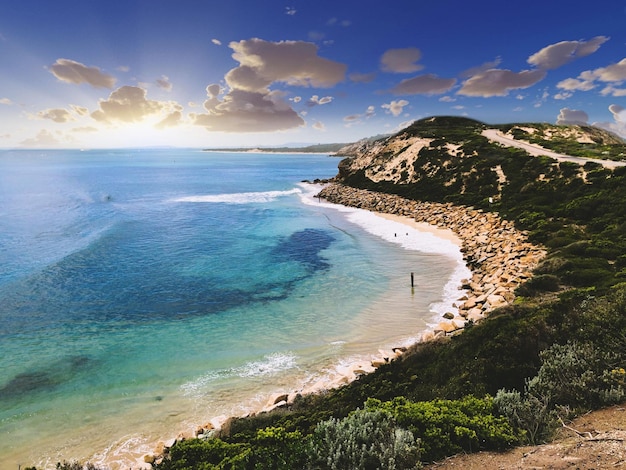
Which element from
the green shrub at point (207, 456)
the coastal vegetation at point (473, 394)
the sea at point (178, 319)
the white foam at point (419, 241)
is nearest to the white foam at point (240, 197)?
the white foam at point (419, 241)

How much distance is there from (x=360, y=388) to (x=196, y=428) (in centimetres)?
586

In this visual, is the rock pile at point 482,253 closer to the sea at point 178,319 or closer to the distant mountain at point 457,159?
the sea at point 178,319

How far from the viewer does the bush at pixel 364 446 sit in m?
5.87

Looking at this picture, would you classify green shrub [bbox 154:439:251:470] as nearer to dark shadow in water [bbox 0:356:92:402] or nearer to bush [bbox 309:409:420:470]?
bush [bbox 309:409:420:470]

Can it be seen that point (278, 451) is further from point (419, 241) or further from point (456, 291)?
point (419, 241)

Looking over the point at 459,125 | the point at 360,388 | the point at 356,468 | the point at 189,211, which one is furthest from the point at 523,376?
the point at 459,125

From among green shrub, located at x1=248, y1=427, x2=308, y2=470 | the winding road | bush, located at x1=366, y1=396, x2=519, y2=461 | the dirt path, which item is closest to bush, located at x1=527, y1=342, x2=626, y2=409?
the dirt path

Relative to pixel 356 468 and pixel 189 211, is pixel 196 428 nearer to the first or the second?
pixel 356 468

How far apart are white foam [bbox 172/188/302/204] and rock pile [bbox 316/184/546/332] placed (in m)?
28.1

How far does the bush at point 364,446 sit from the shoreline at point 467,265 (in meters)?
4.67

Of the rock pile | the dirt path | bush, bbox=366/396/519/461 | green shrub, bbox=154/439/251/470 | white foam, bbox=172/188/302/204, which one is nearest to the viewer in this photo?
the dirt path

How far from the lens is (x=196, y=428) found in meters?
11.2

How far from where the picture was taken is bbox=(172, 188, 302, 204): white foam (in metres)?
65.6

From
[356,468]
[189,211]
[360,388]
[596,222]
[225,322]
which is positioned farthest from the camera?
[189,211]
